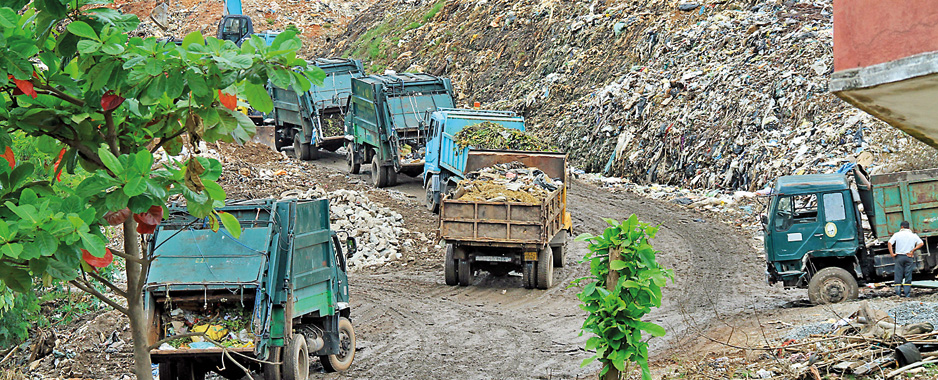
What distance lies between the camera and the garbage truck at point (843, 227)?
41.5 ft

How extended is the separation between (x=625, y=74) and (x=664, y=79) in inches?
72.3

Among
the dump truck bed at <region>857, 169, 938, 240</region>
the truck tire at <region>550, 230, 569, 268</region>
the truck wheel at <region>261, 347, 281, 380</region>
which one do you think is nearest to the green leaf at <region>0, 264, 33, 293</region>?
the truck wheel at <region>261, 347, 281, 380</region>

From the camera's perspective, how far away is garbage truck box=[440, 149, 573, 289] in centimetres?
1394

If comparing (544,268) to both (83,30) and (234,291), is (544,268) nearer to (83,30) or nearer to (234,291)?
(234,291)

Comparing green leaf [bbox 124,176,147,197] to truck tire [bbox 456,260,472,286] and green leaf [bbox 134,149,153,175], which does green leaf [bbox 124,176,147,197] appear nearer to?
green leaf [bbox 134,149,153,175]

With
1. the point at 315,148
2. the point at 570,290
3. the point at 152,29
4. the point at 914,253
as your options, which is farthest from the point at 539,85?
the point at 152,29

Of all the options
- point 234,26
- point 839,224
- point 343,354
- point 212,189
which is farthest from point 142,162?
point 234,26

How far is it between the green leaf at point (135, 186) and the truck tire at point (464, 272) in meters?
Result: 11.3

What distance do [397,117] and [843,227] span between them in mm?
11242

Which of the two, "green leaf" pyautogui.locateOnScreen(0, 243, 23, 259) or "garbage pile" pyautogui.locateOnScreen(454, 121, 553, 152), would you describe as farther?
"garbage pile" pyautogui.locateOnScreen(454, 121, 553, 152)

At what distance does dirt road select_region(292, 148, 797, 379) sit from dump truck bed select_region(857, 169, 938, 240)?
6.20ft

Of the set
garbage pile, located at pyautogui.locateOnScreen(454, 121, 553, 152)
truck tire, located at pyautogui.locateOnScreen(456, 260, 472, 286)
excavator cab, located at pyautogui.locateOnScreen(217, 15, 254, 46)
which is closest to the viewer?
truck tire, located at pyautogui.locateOnScreen(456, 260, 472, 286)

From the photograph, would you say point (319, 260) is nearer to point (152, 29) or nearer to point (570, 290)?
point (570, 290)

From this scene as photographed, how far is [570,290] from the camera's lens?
14.5m
